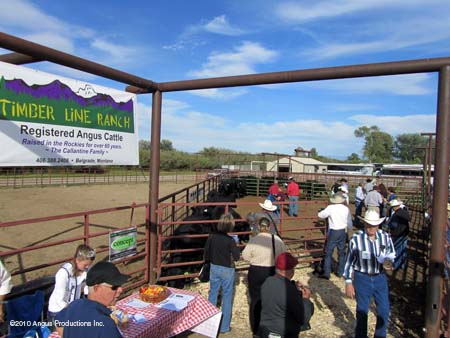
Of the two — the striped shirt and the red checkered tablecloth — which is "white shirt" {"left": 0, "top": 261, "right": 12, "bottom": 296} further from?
the striped shirt

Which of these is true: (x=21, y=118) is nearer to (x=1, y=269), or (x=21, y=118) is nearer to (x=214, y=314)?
(x=1, y=269)

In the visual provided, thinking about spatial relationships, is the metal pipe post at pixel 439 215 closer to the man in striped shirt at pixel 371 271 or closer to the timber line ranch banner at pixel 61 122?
the man in striped shirt at pixel 371 271

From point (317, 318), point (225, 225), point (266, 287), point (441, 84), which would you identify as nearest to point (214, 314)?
point (225, 225)

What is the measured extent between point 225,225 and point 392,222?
4730 mm

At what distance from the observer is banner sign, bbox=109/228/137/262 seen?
15.4 feet

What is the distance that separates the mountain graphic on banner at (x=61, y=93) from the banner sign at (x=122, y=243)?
176 cm

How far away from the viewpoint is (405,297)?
5.83 meters

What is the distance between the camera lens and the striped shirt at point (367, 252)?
12.5 ft

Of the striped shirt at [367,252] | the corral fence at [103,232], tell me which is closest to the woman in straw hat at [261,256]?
the striped shirt at [367,252]

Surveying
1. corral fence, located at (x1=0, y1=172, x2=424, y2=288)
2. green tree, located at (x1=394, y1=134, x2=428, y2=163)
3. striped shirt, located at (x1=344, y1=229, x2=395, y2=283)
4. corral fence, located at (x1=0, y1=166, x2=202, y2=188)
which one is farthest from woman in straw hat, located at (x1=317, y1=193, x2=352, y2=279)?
green tree, located at (x1=394, y1=134, x2=428, y2=163)

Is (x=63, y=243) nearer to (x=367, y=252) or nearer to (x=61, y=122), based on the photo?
(x=61, y=122)

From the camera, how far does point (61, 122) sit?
3537 millimetres

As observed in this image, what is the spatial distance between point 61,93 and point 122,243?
91.4 inches

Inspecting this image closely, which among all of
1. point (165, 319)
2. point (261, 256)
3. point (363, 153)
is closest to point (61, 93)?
point (165, 319)
